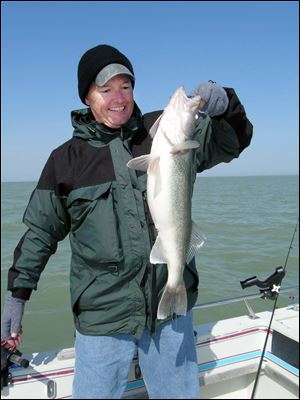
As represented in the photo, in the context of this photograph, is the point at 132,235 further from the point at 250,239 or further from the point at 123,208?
the point at 250,239

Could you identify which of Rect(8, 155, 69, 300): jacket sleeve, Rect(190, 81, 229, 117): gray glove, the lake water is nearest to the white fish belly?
Rect(190, 81, 229, 117): gray glove

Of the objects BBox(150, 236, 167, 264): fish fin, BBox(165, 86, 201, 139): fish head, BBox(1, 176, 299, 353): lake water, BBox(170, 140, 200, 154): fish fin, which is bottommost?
BBox(1, 176, 299, 353): lake water

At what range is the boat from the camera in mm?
3215

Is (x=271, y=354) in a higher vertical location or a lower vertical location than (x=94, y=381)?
lower

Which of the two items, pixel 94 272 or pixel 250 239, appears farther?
pixel 250 239

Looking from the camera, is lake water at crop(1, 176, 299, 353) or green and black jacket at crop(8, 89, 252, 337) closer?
green and black jacket at crop(8, 89, 252, 337)

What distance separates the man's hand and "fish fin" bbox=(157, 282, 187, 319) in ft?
3.49

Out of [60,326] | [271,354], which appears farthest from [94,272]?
[60,326]

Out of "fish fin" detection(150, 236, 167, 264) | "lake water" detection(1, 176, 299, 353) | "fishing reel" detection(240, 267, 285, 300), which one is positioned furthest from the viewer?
"lake water" detection(1, 176, 299, 353)

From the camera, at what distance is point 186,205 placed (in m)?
2.39

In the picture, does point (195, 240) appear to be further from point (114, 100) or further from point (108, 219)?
point (114, 100)

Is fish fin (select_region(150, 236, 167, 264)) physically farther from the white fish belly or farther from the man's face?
the man's face

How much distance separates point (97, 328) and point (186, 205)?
3.34 feet

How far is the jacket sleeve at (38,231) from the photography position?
107 inches
